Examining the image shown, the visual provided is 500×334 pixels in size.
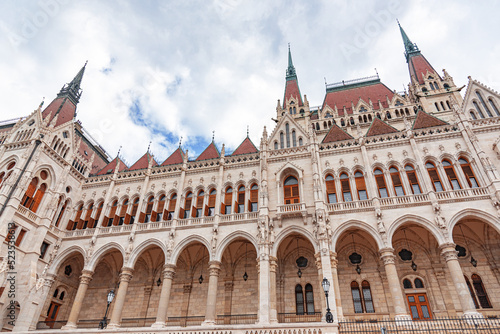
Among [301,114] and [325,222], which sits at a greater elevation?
[301,114]

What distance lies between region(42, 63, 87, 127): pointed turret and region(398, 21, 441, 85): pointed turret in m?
35.1

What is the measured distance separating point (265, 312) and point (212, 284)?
369 centimetres

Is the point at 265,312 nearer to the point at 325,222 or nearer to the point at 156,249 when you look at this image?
the point at 325,222

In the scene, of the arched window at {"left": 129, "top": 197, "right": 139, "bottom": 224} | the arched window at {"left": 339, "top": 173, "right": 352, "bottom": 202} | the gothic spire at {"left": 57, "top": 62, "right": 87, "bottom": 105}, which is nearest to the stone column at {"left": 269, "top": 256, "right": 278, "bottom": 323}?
the arched window at {"left": 339, "top": 173, "right": 352, "bottom": 202}

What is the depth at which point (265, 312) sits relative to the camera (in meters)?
16.1

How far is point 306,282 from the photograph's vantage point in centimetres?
1947

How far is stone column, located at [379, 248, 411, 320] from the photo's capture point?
1491 centimetres

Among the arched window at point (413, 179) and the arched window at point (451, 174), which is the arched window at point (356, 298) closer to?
the arched window at point (413, 179)

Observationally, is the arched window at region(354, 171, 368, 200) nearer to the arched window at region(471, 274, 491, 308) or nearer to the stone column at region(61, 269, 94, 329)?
the arched window at region(471, 274, 491, 308)

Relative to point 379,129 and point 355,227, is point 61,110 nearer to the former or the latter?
point 355,227

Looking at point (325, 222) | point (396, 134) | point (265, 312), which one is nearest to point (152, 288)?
point (265, 312)

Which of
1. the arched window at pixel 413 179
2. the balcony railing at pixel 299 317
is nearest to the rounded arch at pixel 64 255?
the balcony railing at pixel 299 317

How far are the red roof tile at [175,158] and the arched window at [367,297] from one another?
17149 mm

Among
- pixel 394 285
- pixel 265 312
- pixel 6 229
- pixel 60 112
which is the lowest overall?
pixel 265 312
